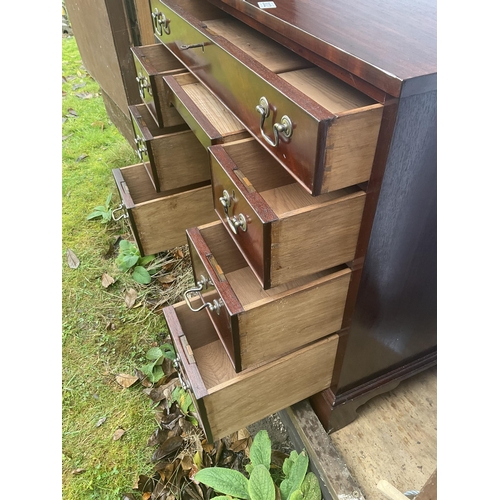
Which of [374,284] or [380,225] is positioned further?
[374,284]

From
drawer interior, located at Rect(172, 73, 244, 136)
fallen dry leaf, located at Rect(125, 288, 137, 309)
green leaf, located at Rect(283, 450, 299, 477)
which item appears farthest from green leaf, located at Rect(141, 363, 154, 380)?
drawer interior, located at Rect(172, 73, 244, 136)

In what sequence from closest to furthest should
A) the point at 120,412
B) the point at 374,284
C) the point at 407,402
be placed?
the point at 374,284
the point at 407,402
the point at 120,412

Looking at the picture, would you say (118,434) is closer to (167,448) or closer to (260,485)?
(167,448)

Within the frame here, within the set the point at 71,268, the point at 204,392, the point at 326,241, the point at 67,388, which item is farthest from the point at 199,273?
the point at 71,268

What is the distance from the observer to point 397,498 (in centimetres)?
73

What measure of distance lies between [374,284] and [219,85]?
0.49 meters

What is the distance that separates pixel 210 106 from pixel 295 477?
85 cm

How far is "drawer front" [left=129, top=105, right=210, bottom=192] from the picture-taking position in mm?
1274

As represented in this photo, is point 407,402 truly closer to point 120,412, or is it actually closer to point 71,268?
point 120,412

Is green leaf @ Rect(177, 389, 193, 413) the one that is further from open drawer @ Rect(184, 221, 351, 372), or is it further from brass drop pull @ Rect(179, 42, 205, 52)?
brass drop pull @ Rect(179, 42, 205, 52)

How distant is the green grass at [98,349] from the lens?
1178 mm

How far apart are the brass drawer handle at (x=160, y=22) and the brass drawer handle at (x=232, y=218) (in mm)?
577

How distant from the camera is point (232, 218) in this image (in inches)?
31.4

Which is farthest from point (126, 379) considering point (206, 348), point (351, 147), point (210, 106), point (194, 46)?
point (351, 147)
